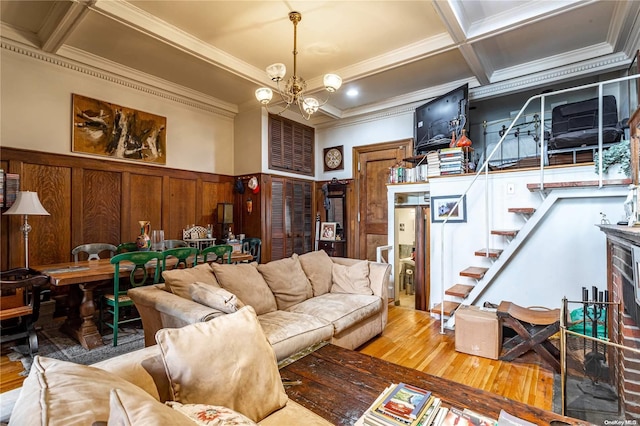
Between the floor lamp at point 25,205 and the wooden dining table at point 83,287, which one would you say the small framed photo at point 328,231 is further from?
the floor lamp at point 25,205

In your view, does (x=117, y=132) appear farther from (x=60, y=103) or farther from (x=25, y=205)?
(x=25, y=205)

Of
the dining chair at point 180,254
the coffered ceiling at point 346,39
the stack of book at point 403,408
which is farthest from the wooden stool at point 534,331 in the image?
the dining chair at point 180,254

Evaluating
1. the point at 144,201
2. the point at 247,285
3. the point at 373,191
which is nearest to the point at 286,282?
the point at 247,285

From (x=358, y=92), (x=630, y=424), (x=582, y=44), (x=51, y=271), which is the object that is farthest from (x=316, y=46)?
(x=630, y=424)

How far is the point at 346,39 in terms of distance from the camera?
3.67 metres

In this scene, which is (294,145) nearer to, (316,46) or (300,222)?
(300,222)

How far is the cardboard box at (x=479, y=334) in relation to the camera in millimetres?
2822

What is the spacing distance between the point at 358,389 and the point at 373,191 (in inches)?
182

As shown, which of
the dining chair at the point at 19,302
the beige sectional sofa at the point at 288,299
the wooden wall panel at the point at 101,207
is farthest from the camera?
the wooden wall panel at the point at 101,207

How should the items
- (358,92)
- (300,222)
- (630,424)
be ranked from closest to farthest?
(630,424) < (358,92) < (300,222)

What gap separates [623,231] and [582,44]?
3280 millimetres

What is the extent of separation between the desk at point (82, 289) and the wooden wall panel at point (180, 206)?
63.8 inches

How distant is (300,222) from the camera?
6.03m

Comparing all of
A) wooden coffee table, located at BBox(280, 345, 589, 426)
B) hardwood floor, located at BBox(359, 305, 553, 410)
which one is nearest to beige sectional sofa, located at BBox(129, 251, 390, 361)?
hardwood floor, located at BBox(359, 305, 553, 410)
